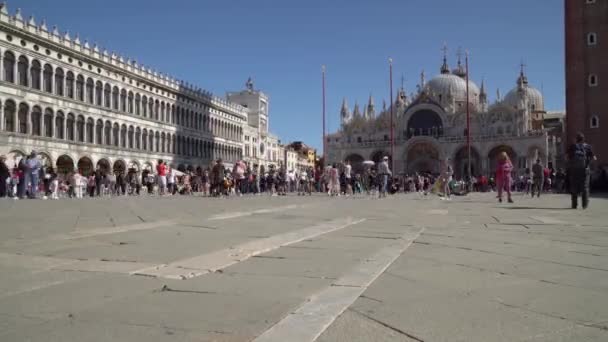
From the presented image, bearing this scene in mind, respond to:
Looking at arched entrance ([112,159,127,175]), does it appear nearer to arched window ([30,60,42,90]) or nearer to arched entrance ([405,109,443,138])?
arched window ([30,60,42,90])

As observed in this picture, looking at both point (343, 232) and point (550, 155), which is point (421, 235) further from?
point (550, 155)

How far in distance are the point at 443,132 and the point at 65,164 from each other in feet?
165

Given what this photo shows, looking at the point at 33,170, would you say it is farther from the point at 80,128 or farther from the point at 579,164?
the point at 80,128

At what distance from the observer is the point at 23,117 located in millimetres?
36531

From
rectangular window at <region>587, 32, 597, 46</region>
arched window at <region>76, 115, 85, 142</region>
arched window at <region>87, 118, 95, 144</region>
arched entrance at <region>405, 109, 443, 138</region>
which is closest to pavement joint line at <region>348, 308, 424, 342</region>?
rectangular window at <region>587, 32, 597, 46</region>

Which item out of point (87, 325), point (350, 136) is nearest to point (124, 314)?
point (87, 325)

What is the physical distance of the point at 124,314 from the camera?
105 inches

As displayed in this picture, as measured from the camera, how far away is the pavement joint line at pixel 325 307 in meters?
2.34

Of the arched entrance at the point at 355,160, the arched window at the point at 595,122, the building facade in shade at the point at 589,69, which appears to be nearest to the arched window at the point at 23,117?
the building facade in shade at the point at 589,69

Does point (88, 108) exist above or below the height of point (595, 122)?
above

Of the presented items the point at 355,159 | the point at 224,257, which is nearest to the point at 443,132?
the point at 355,159

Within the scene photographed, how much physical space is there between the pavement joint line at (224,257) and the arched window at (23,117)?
118 feet

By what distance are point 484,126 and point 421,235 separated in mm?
68239

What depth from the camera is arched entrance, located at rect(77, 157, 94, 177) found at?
Answer: 43312 mm
